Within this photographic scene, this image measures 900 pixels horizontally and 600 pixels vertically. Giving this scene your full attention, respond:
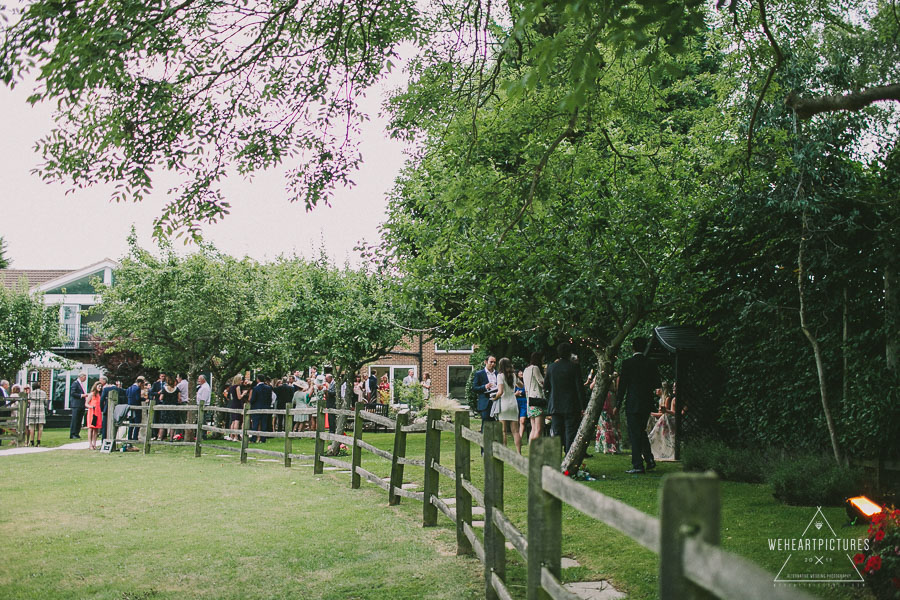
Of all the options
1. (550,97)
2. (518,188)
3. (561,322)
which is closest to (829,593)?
(518,188)

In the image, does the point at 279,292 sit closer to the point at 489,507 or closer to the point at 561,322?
the point at 561,322

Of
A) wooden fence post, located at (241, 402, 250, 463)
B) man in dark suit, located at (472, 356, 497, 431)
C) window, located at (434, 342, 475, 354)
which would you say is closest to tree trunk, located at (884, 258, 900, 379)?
window, located at (434, 342, 475, 354)

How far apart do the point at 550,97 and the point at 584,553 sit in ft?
16.2

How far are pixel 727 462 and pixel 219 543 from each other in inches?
272

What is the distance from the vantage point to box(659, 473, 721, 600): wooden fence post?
1.87 m

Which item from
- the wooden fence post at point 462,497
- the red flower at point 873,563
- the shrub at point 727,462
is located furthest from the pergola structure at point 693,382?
the red flower at point 873,563

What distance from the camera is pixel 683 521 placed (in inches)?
75.2

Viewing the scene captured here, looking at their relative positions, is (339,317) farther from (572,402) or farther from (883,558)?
(883,558)

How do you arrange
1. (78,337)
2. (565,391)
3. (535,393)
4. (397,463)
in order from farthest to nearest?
(78,337) < (535,393) < (565,391) < (397,463)

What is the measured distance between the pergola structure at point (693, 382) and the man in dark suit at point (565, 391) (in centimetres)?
224

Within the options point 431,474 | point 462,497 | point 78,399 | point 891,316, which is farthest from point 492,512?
point 78,399

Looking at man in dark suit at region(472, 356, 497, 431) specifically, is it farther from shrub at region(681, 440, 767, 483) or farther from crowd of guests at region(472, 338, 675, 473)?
shrub at region(681, 440, 767, 483)

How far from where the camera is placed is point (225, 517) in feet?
28.3

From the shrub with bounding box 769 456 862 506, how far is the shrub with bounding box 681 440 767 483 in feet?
5.50
